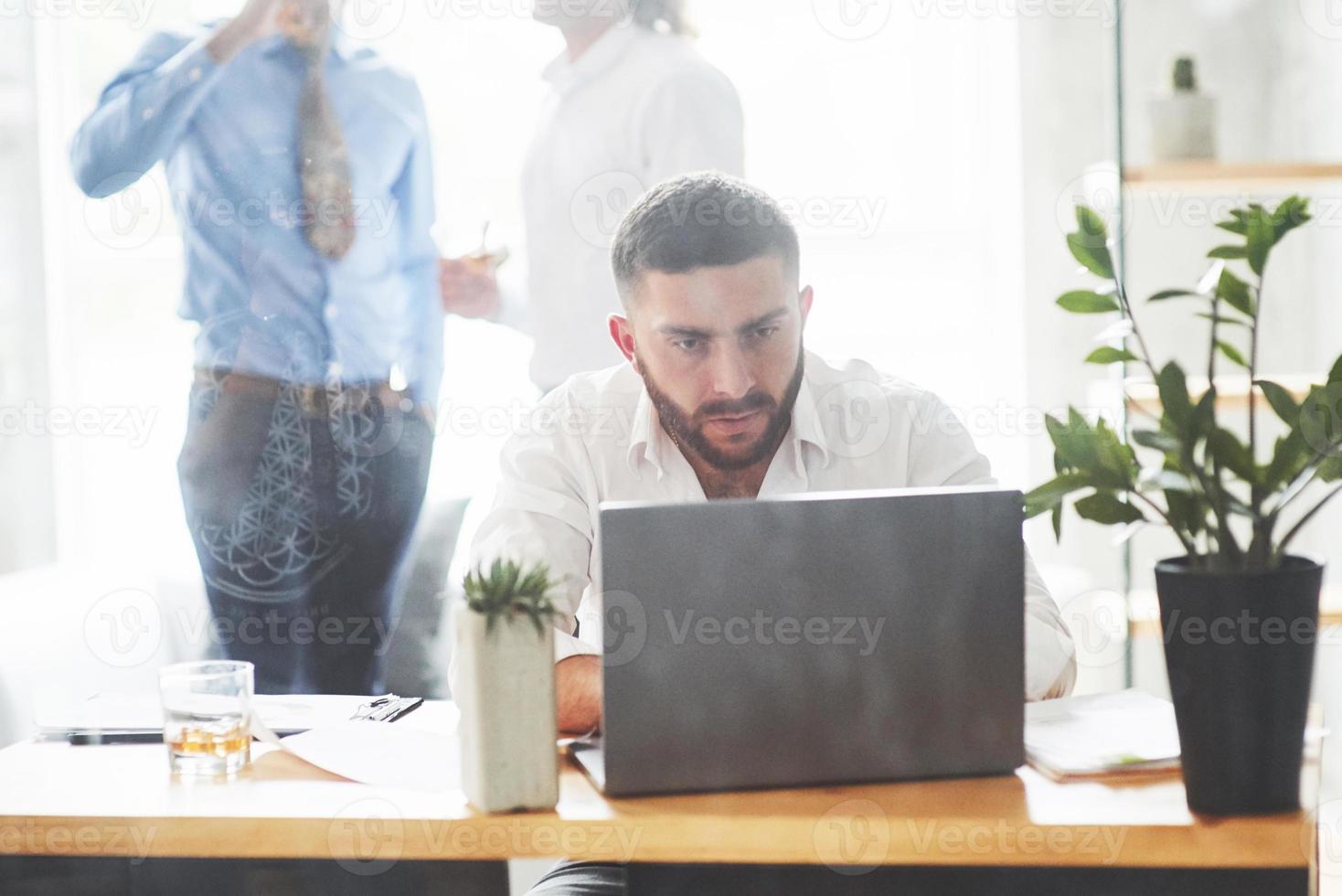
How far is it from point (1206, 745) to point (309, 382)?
6.60ft

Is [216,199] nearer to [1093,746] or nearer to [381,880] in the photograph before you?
[381,880]

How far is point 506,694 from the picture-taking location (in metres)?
1.00

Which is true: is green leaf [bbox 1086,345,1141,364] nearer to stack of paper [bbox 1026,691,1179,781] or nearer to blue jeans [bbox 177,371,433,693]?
stack of paper [bbox 1026,691,1179,781]

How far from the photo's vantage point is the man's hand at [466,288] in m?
2.59

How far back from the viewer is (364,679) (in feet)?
8.82

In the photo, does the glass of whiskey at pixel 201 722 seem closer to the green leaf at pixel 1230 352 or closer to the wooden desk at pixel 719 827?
the wooden desk at pixel 719 827

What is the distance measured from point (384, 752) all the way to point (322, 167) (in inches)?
67.3

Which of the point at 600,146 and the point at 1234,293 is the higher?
the point at 600,146

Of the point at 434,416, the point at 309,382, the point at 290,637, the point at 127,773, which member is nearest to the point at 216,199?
the point at 309,382

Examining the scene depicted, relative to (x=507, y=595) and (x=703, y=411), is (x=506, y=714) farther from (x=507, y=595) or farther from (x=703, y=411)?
(x=703, y=411)

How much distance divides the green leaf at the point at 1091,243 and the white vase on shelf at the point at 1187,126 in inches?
55.9

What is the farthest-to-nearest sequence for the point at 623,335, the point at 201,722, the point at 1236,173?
the point at 1236,173, the point at 623,335, the point at 201,722

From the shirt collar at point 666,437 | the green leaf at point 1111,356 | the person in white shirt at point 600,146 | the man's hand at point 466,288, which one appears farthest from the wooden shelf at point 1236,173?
the green leaf at point 1111,356

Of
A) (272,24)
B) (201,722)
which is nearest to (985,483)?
(201,722)
